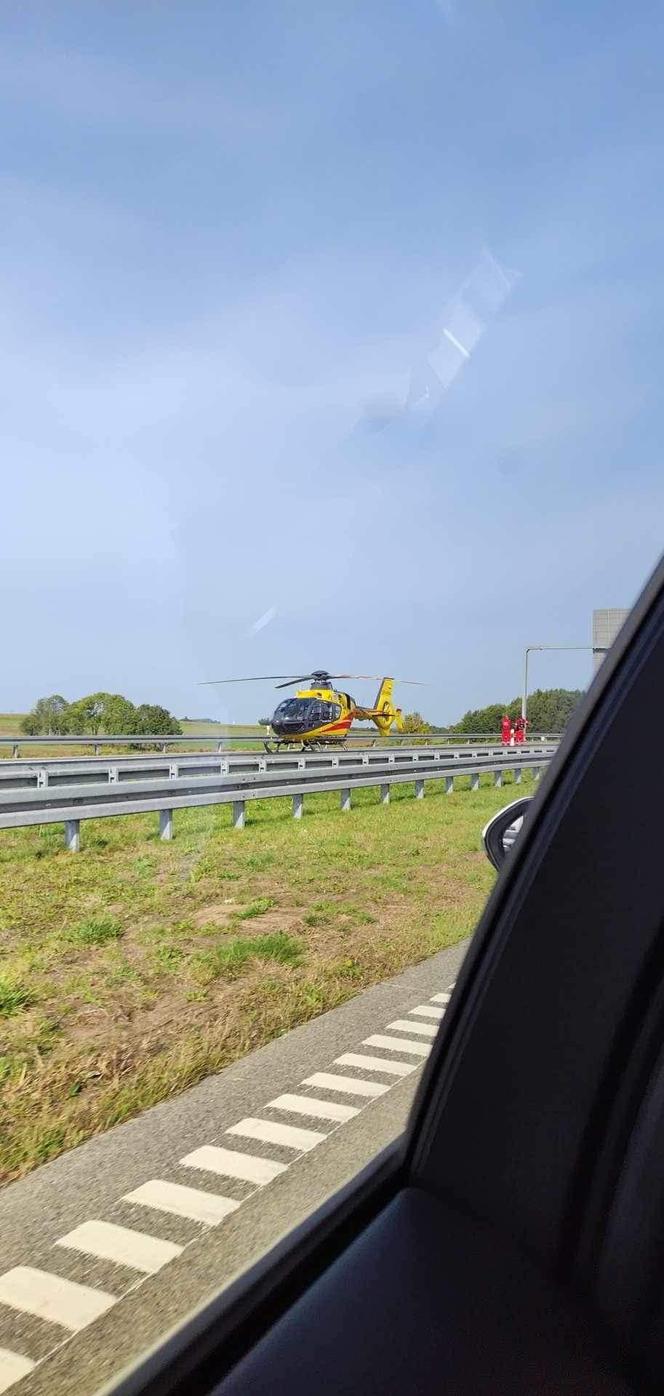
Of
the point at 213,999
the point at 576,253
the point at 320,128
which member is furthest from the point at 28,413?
the point at 213,999

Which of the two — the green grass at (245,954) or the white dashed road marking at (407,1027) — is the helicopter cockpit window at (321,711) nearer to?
the green grass at (245,954)

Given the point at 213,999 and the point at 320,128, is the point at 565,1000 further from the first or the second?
the point at 213,999

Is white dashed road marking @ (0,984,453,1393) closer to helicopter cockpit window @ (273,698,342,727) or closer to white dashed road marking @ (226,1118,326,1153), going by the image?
white dashed road marking @ (226,1118,326,1153)

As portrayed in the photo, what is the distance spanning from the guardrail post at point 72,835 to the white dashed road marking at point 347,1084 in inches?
69.2

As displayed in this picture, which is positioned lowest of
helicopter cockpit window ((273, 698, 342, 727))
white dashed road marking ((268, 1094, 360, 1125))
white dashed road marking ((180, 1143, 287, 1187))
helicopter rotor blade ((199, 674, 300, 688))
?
white dashed road marking ((180, 1143, 287, 1187))

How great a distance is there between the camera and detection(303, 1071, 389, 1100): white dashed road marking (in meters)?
2.27

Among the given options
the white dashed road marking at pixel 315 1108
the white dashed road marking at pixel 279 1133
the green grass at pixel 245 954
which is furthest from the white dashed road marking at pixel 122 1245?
the green grass at pixel 245 954

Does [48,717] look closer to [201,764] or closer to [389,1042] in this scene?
[389,1042]

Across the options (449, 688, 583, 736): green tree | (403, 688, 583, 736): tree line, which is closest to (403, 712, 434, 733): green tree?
(403, 688, 583, 736): tree line

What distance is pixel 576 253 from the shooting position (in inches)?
69.9

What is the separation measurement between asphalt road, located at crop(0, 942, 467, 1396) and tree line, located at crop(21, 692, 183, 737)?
860 millimetres

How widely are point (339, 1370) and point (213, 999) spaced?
7.17ft

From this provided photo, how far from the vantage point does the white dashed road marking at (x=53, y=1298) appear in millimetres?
1409

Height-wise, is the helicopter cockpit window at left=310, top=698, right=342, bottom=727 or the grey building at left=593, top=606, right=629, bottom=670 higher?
the grey building at left=593, top=606, right=629, bottom=670
